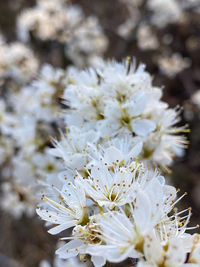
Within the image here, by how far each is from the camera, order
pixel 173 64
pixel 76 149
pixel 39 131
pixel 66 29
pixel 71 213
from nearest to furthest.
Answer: pixel 71 213, pixel 76 149, pixel 39 131, pixel 66 29, pixel 173 64

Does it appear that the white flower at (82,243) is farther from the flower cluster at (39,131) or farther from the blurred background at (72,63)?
the blurred background at (72,63)

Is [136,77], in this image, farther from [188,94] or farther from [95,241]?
[188,94]

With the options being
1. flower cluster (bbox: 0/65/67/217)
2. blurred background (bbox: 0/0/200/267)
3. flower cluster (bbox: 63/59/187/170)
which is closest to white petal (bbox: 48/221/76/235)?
flower cluster (bbox: 63/59/187/170)

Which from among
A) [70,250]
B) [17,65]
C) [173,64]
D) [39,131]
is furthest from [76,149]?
[173,64]

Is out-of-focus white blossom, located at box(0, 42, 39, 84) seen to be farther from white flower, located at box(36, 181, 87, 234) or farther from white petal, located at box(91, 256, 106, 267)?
white petal, located at box(91, 256, 106, 267)

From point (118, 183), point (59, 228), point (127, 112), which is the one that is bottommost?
point (59, 228)

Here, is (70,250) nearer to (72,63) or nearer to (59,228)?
(59,228)

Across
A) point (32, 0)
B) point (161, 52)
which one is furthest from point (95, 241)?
point (32, 0)
